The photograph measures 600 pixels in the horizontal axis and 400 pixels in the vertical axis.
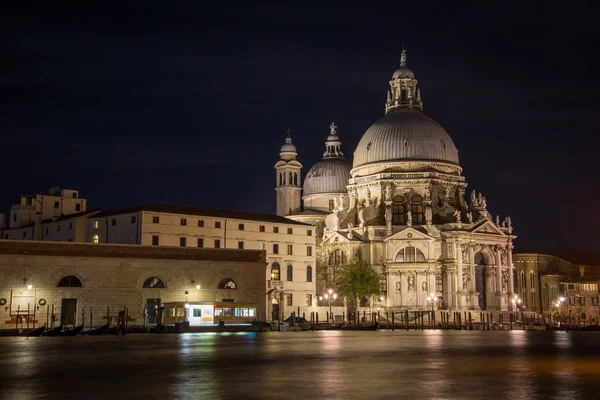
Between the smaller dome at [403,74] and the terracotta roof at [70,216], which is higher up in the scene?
the smaller dome at [403,74]

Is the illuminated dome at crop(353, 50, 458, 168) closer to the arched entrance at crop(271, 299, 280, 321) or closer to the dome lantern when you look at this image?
the dome lantern

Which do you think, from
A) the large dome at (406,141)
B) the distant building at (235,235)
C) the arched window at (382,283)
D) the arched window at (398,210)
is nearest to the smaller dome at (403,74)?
the large dome at (406,141)

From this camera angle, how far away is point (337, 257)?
93.6 m

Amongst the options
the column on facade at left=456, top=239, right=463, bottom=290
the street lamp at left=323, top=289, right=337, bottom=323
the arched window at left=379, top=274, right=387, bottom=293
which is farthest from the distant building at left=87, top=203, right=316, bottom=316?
the column on facade at left=456, top=239, right=463, bottom=290

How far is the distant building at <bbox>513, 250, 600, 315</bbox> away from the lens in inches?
4218

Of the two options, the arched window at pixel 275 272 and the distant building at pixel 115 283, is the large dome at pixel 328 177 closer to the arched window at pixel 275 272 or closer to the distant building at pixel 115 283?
the arched window at pixel 275 272

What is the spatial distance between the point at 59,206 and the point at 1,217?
9200 millimetres

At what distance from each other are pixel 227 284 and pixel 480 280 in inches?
1387

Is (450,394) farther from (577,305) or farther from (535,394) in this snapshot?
(577,305)

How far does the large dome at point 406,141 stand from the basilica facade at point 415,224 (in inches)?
4.7

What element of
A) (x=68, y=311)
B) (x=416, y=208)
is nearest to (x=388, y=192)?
(x=416, y=208)

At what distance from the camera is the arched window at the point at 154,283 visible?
62406mm

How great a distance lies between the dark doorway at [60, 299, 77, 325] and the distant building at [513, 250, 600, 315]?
65973 mm

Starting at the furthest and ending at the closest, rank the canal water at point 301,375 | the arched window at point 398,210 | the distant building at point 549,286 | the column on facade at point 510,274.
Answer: the distant building at point 549,286 < the arched window at point 398,210 < the column on facade at point 510,274 < the canal water at point 301,375
